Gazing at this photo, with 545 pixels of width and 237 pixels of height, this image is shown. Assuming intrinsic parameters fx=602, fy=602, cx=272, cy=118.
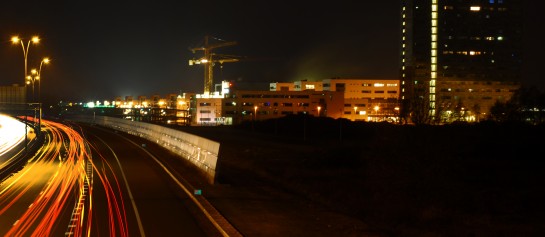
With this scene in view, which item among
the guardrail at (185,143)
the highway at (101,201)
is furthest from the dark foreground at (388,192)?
the highway at (101,201)

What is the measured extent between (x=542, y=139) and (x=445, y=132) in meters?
31.1

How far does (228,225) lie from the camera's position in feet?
47.4

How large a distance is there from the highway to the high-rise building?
450 feet

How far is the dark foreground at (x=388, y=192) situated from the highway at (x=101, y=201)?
1.26 m

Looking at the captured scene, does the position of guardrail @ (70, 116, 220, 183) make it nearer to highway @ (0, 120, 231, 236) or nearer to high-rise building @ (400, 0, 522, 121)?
highway @ (0, 120, 231, 236)

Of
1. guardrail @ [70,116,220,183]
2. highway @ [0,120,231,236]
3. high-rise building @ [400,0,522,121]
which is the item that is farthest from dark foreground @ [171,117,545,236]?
high-rise building @ [400,0,522,121]

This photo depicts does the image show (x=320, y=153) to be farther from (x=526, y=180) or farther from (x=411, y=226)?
(x=411, y=226)

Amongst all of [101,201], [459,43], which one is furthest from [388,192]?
[459,43]

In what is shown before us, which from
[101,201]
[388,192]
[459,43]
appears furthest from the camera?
[459,43]

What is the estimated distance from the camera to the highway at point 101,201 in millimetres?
13586

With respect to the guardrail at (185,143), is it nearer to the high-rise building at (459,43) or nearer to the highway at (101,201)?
the highway at (101,201)

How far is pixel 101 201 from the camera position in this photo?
17.6 metres

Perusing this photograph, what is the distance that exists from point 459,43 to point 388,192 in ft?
494

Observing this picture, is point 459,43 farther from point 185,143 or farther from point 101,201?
point 101,201
